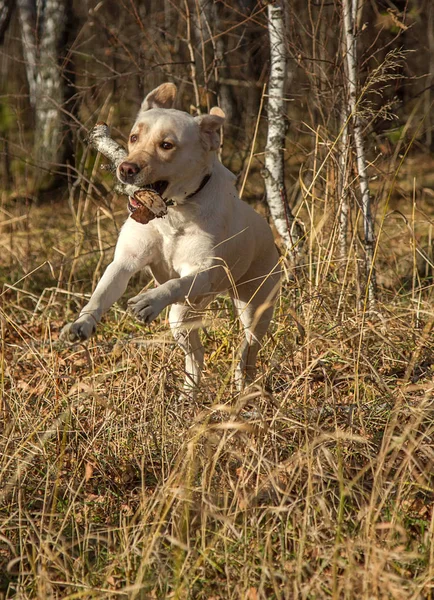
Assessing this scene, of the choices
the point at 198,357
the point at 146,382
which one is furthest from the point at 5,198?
the point at 146,382

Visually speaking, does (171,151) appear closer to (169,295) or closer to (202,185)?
(202,185)

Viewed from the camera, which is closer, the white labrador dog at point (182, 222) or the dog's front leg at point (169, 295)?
the dog's front leg at point (169, 295)

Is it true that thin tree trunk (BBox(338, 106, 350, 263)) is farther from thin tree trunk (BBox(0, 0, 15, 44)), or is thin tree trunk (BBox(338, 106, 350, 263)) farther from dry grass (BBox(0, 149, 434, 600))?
thin tree trunk (BBox(0, 0, 15, 44))

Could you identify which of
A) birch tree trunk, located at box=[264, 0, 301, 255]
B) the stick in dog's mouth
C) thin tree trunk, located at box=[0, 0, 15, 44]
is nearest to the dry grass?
the stick in dog's mouth

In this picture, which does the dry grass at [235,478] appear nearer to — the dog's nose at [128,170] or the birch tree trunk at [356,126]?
the birch tree trunk at [356,126]

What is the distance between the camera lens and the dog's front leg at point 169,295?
350 centimetres

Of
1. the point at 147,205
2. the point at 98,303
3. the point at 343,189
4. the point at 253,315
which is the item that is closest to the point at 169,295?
the point at 98,303

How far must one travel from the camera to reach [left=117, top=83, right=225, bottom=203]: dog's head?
13.0 feet

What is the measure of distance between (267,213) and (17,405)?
3.50 m

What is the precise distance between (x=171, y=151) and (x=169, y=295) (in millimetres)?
823

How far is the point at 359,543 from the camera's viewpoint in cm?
272

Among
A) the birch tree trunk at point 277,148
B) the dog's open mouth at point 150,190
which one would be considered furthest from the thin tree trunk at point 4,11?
the dog's open mouth at point 150,190

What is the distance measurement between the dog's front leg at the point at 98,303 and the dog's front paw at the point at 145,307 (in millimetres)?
205

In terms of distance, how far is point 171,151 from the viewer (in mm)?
4062
